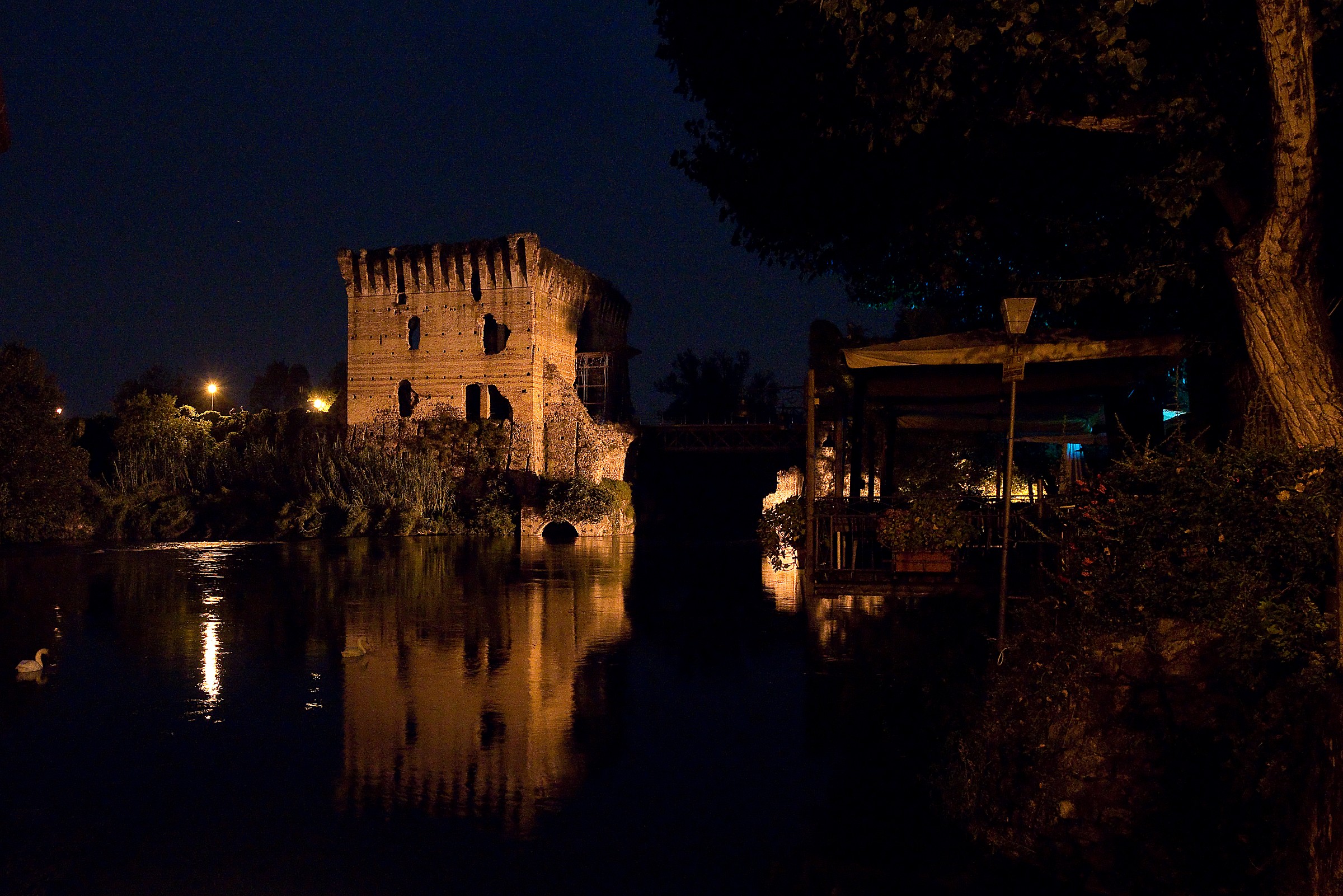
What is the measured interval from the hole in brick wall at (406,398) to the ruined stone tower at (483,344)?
0.05 m

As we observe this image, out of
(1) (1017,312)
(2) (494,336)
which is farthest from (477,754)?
(2) (494,336)

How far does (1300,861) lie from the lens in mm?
4477

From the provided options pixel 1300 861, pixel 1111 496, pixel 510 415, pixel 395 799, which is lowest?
pixel 395 799

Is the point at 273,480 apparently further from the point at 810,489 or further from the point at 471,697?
the point at 810,489

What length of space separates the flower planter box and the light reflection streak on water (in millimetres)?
6530

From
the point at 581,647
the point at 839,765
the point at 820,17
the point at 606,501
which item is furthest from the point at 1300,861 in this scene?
the point at 606,501

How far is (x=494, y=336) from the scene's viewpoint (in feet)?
130

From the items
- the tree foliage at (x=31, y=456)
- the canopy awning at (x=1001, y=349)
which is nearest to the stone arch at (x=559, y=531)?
the tree foliage at (x=31, y=456)

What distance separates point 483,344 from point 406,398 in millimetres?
4277

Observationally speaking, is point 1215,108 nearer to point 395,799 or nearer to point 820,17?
point 820,17

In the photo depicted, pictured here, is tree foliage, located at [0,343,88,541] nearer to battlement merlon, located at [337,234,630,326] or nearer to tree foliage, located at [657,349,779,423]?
battlement merlon, located at [337,234,630,326]

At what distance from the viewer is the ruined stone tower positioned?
38.0m

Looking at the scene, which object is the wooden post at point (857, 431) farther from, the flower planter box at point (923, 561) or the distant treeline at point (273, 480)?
the distant treeline at point (273, 480)

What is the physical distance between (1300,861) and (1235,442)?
15.2 feet
